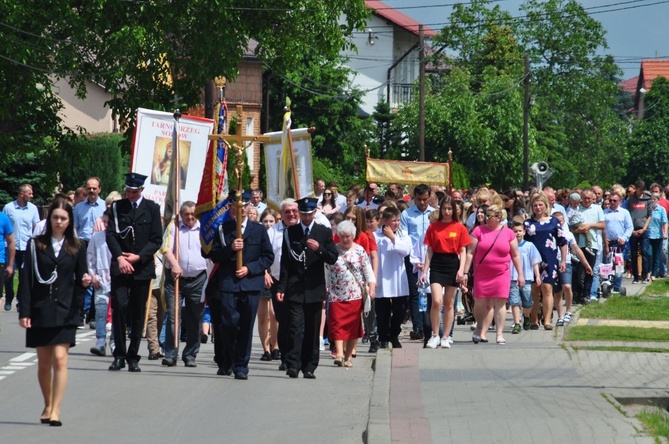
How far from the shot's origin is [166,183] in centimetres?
1633

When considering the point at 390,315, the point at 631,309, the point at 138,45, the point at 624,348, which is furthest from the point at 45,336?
the point at 138,45

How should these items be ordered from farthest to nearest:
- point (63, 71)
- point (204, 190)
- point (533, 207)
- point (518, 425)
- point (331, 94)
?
point (331, 94), point (63, 71), point (533, 207), point (204, 190), point (518, 425)

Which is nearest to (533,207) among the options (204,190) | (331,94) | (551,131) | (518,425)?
(204,190)

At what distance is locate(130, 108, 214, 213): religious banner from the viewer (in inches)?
633

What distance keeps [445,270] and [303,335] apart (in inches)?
106

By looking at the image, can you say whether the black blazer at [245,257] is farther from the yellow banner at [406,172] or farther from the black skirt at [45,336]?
the yellow banner at [406,172]

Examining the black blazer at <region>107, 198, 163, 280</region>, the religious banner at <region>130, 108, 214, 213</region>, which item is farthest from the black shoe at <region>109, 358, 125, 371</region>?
the religious banner at <region>130, 108, 214, 213</region>

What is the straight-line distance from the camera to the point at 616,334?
16812 mm

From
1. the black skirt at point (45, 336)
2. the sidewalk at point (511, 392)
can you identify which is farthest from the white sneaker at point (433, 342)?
the black skirt at point (45, 336)

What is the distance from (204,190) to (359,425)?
5.75 m

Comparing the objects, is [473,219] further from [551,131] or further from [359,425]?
[551,131]

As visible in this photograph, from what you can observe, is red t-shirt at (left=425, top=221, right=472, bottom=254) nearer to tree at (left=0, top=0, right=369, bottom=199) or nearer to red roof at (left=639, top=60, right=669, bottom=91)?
tree at (left=0, top=0, right=369, bottom=199)

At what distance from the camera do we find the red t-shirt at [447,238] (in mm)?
15678

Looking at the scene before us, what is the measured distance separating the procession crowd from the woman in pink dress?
0.02 metres
